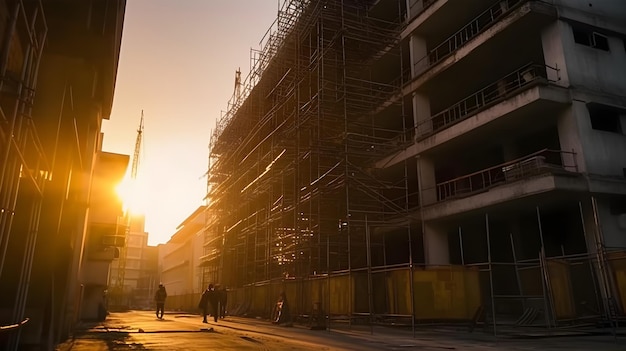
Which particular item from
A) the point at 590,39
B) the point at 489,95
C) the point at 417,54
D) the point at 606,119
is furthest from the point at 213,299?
the point at 590,39

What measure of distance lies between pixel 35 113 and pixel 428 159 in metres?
18.3

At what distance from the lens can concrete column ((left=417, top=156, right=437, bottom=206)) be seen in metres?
21.1

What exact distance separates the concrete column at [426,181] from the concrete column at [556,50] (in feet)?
21.6

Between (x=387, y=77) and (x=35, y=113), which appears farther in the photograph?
(x=387, y=77)

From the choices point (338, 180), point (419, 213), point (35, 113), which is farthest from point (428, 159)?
point (35, 113)

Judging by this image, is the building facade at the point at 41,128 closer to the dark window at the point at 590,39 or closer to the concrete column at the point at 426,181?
the concrete column at the point at 426,181

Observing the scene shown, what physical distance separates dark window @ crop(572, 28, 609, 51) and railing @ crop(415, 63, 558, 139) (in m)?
1.62

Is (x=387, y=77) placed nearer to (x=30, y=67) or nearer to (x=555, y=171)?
(x=555, y=171)

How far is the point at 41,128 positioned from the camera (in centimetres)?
605

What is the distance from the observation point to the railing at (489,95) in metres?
17.4

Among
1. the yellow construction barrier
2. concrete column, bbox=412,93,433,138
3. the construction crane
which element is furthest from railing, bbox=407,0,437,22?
the construction crane

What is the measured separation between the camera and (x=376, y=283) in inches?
650

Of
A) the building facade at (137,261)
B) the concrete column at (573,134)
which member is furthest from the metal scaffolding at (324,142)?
the building facade at (137,261)

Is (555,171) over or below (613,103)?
below
